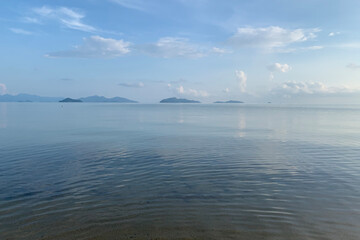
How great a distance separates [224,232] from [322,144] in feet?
93.9

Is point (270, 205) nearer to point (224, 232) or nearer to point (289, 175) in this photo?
point (224, 232)

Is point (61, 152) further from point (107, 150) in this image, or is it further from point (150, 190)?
point (150, 190)

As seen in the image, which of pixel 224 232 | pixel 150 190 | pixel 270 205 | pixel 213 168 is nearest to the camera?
pixel 224 232

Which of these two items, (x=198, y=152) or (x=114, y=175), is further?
(x=198, y=152)

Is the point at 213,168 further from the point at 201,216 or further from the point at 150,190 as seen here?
the point at 201,216

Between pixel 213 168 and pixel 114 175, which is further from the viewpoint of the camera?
pixel 213 168

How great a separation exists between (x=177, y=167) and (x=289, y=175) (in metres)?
9.02

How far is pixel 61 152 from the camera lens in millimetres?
27984

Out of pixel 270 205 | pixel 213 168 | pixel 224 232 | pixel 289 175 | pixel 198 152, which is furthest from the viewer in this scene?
pixel 198 152

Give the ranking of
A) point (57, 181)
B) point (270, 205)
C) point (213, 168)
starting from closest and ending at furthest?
point (270, 205) < point (57, 181) < point (213, 168)

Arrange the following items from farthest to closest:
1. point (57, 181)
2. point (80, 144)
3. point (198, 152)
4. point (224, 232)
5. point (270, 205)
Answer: point (80, 144)
point (198, 152)
point (57, 181)
point (270, 205)
point (224, 232)

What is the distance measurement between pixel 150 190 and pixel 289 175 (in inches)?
425

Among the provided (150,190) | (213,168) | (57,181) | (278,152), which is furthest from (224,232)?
(278,152)

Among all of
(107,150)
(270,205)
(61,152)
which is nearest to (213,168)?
(270,205)
